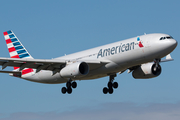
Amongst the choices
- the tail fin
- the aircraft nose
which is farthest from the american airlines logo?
the tail fin

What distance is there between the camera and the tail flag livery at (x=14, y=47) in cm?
4938

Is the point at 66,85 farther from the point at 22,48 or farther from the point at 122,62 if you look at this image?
the point at 22,48

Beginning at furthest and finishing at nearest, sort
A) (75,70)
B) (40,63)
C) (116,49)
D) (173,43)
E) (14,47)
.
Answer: (14,47) → (40,63) → (116,49) → (75,70) → (173,43)

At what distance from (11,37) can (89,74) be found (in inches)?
644

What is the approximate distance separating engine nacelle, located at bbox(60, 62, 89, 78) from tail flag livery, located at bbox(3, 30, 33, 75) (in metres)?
11.6

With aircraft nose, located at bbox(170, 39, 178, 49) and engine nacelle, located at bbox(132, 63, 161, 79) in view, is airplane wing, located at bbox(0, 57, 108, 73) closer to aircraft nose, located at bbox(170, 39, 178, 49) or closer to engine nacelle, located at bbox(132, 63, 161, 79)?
engine nacelle, located at bbox(132, 63, 161, 79)

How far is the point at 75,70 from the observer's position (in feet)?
124

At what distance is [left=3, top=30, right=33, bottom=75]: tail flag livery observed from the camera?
49.4 m

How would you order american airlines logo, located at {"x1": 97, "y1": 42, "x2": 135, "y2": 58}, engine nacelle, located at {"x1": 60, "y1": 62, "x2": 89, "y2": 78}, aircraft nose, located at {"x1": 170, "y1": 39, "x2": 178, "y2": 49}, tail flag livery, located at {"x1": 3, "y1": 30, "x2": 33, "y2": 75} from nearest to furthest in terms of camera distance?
aircraft nose, located at {"x1": 170, "y1": 39, "x2": 178, "y2": 49}, american airlines logo, located at {"x1": 97, "y1": 42, "x2": 135, "y2": 58}, engine nacelle, located at {"x1": 60, "y1": 62, "x2": 89, "y2": 78}, tail flag livery, located at {"x1": 3, "y1": 30, "x2": 33, "y2": 75}

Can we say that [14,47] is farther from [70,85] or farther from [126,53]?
[126,53]

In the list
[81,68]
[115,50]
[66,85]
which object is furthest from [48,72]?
[115,50]

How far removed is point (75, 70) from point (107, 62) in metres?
3.53

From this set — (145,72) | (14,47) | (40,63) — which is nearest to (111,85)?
(145,72)

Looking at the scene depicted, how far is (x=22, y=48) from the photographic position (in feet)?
164
